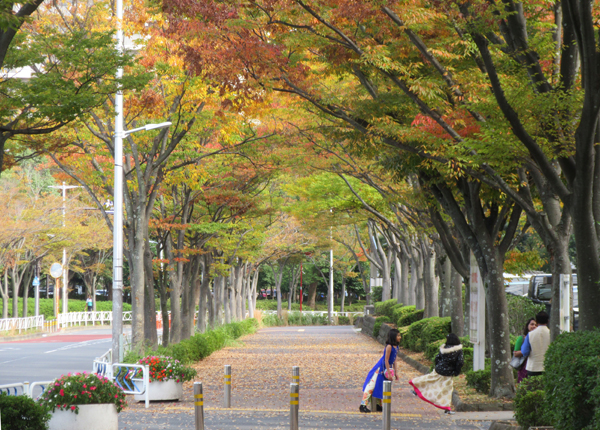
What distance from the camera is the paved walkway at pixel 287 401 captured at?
33.3 feet

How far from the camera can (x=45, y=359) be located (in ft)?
74.4

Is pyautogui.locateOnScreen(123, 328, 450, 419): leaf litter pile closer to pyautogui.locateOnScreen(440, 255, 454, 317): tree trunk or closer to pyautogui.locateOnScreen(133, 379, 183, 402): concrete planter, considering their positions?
pyautogui.locateOnScreen(133, 379, 183, 402): concrete planter

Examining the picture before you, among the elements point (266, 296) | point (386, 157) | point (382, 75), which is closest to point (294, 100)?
point (386, 157)

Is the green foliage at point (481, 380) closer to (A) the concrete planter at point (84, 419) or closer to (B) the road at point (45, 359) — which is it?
(A) the concrete planter at point (84, 419)

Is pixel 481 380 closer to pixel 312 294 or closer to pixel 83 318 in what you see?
pixel 83 318

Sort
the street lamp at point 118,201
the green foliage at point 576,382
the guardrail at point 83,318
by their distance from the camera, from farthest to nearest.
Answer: the guardrail at point 83,318 < the street lamp at point 118,201 < the green foliage at point 576,382

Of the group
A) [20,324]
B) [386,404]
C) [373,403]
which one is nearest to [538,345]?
[386,404]

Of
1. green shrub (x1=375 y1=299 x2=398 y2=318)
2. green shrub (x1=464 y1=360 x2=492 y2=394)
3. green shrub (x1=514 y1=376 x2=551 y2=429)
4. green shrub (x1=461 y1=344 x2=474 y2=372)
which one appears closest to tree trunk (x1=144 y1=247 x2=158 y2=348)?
green shrub (x1=461 y1=344 x2=474 y2=372)

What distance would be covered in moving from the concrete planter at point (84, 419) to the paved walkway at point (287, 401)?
3.06 feet

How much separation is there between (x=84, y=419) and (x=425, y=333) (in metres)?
12.5

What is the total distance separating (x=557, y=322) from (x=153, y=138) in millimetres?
11488

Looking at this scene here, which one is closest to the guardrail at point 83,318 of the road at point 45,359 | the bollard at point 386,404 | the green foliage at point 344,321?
the road at point 45,359

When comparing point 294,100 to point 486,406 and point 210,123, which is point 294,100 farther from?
point 486,406

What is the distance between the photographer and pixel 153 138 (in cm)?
1722
